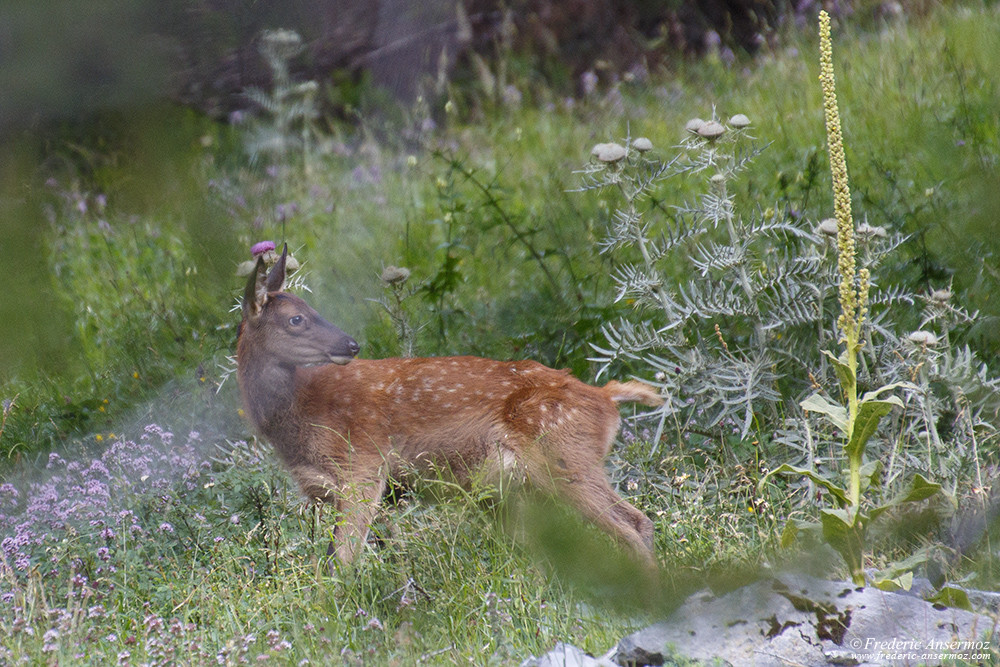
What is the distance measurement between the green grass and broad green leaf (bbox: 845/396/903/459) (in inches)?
13.6

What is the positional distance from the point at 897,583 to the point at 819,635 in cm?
43

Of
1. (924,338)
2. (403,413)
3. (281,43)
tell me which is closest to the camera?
(281,43)

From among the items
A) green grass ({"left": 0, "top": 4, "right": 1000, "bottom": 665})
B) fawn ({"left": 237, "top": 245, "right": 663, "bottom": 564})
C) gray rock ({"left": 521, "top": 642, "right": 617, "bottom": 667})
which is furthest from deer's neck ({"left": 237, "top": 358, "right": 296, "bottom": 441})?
gray rock ({"left": 521, "top": 642, "right": 617, "bottom": 667})

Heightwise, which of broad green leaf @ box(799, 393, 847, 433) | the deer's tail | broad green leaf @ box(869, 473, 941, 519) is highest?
broad green leaf @ box(799, 393, 847, 433)

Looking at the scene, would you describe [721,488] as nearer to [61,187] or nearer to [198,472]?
[198,472]

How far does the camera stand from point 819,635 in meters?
2.19

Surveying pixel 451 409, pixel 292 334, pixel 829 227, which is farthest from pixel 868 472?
pixel 292 334

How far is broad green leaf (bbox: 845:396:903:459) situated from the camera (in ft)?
7.49

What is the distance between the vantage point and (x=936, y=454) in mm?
3580

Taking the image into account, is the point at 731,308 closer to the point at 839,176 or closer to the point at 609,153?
the point at 609,153

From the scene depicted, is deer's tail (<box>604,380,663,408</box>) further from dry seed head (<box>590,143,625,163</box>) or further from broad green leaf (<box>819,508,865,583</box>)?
broad green leaf (<box>819,508,865,583</box>)

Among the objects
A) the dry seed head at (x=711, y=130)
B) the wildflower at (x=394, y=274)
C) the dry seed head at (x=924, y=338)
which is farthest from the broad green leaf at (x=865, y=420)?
the wildflower at (x=394, y=274)

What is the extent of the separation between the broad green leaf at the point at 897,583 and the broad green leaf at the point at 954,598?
0.33 feet

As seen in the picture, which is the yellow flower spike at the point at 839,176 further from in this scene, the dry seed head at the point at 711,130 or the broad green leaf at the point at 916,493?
the dry seed head at the point at 711,130
